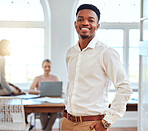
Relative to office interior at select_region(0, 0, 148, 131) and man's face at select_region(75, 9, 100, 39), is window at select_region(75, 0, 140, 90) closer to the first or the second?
office interior at select_region(0, 0, 148, 131)

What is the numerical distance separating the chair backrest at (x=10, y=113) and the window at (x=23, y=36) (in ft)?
7.45

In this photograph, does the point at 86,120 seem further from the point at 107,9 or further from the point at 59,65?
the point at 107,9

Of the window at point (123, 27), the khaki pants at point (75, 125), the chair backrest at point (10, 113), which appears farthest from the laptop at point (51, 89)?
the khaki pants at point (75, 125)

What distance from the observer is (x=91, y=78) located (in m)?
1.95

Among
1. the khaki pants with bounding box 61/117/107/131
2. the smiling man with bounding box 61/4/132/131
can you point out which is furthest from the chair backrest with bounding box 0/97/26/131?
the smiling man with bounding box 61/4/132/131

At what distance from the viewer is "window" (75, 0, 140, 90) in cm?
568

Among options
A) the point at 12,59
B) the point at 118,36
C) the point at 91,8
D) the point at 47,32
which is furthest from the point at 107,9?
the point at 91,8

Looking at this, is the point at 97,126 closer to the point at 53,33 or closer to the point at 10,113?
the point at 10,113


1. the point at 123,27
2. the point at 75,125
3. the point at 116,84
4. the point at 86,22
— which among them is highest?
the point at 123,27

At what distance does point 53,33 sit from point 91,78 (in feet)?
11.6

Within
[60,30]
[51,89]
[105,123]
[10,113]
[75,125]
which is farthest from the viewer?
[60,30]

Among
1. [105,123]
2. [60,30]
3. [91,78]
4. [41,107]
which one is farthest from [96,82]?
[60,30]

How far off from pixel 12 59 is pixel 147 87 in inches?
125

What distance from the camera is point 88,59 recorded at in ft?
6.50
